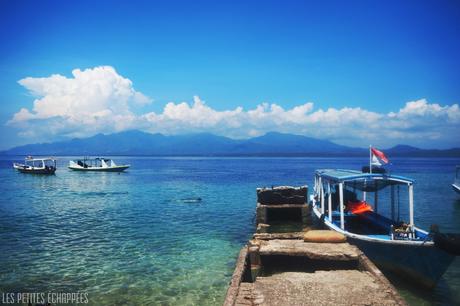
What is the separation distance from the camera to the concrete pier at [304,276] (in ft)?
29.9

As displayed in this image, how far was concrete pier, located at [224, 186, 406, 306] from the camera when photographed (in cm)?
910

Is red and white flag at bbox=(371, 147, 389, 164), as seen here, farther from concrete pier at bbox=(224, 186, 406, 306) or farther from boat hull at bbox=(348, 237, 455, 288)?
concrete pier at bbox=(224, 186, 406, 306)

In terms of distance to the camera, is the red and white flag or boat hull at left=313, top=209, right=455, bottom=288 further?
the red and white flag

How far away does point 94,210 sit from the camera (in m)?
32.9

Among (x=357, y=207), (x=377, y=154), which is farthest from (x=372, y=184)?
(x=357, y=207)

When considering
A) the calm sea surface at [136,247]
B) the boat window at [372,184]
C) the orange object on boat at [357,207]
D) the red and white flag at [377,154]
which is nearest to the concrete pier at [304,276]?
the calm sea surface at [136,247]

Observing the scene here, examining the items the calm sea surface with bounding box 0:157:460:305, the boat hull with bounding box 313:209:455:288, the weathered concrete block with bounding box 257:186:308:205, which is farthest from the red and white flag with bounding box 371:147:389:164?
the weathered concrete block with bounding box 257:186:308:205

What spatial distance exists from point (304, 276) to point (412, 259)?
510cm

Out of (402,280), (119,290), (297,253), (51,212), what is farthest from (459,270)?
(51,212)

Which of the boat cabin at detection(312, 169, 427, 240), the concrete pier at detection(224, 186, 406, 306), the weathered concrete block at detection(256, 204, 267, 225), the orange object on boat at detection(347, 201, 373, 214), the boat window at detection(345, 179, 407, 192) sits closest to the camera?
the concrete pier at detection(224, 186, 406, 306)

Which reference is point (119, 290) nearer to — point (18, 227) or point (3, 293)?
point (3, 293)

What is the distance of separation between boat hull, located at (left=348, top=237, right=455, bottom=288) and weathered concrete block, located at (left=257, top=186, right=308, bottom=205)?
1117 cm

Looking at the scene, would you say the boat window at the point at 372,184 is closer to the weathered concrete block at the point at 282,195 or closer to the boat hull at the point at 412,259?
the boat hull at the point at 412,259

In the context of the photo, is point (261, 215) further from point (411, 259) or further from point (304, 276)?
point (304, 276)
